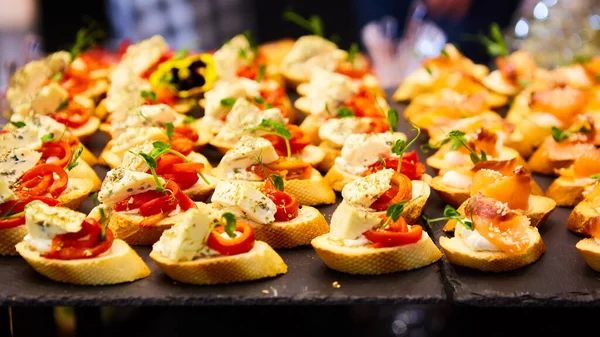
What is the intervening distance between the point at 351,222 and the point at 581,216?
1180mm

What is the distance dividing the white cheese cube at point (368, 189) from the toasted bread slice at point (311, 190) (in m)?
0.48

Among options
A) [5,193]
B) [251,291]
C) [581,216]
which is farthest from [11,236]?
[581,216]

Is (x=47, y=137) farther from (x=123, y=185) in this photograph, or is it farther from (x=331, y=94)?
(x=331, y=94)

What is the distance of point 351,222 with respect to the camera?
3.41 meters

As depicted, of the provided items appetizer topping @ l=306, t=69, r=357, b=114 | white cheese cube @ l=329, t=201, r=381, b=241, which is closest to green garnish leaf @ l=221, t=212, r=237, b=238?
white cheese cube @ l=329, t=201, r=381, b=241

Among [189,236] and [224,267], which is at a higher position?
[189,236]

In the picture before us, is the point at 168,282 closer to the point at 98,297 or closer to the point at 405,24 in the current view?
the point at 98,297

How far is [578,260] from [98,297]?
6.67 ft

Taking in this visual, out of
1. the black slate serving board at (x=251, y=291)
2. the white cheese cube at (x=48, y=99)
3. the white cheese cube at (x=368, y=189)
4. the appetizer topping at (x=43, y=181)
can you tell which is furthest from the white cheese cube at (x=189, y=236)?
the white cheese cube at (x=48, y=99)

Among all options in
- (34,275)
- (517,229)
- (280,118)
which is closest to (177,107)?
(280,118)

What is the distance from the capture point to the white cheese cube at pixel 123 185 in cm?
362

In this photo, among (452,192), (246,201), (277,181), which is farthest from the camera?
(452,192)

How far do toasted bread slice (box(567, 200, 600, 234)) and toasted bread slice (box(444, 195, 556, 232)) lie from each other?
102 millimetres

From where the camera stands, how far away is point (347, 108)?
16.1 feet
